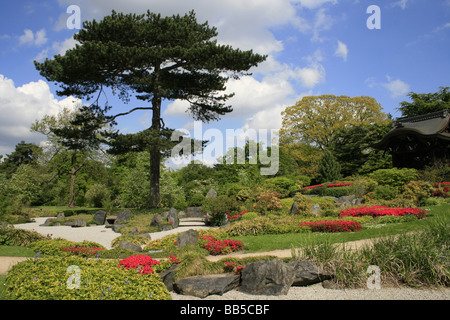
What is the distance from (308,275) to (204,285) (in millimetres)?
1818

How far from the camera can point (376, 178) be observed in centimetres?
1962

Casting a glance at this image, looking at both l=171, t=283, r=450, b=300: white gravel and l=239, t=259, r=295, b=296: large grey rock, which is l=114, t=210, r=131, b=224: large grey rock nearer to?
l=171, t=283, r=450, b=300: white gravel

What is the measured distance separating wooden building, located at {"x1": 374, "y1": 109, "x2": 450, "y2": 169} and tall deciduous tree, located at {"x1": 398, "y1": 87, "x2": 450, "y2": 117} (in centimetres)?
955

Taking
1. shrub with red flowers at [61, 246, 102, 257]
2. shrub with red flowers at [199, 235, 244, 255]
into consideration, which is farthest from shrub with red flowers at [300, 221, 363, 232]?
shrub with red flowers at [61, 246, 102, 257]

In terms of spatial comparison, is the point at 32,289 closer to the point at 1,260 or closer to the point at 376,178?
the point at 1,260

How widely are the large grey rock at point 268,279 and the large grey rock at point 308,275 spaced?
146 mm

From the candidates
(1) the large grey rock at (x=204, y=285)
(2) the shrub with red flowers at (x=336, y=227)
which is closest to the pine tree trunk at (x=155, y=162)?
(2) the shrub with red flowers at (x=336, y=227)

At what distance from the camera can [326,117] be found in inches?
1485

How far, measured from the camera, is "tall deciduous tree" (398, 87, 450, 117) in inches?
1372

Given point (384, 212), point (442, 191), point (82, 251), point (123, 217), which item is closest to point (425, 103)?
point (442, 191)

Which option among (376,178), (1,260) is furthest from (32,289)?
(376,178)

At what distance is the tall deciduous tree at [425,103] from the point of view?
114 ft

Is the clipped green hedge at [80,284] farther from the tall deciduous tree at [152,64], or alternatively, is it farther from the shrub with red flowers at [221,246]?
the tall deciduous tree at [152,64]

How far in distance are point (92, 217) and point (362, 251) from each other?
16.4 meters
